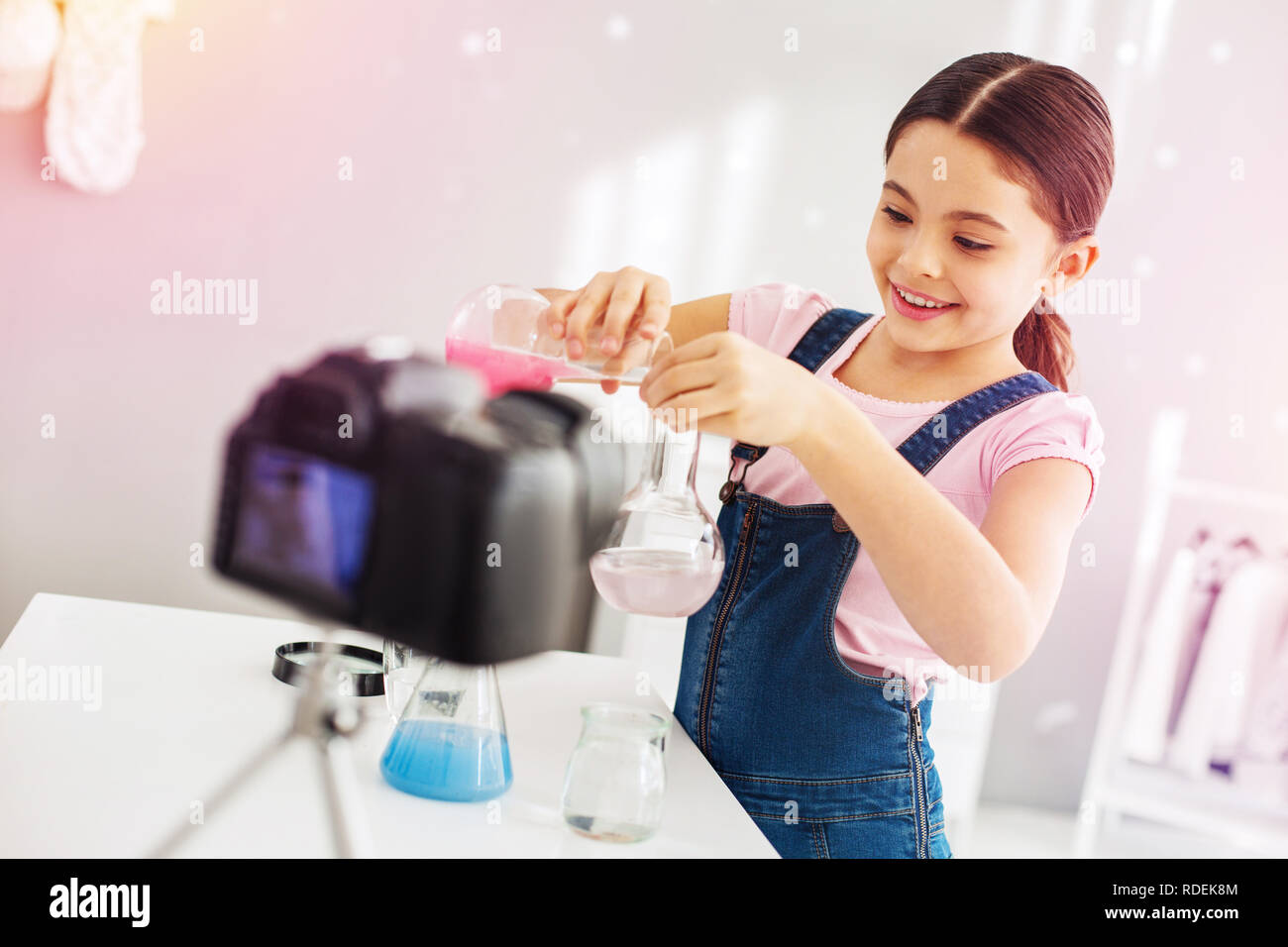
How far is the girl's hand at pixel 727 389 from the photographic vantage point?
2.21 ft

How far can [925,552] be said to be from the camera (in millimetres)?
769

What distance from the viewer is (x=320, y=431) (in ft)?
1.23

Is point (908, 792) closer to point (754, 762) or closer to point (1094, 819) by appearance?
point (754, 762)

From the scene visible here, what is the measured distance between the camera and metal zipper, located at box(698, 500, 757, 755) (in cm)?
107

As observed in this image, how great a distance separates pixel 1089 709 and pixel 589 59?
178cm

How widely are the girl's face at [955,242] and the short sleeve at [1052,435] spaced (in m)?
0.08

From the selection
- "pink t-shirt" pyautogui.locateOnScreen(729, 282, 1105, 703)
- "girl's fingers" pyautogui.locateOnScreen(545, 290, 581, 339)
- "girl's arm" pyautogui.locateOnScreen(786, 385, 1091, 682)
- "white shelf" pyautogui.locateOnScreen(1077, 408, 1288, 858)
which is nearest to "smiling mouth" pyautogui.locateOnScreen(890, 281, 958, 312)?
"pink t-shirt" pyautogui.locateOnScreen(729, 282, 1105, 703)

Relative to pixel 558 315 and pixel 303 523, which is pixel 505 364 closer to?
pixel 558 315

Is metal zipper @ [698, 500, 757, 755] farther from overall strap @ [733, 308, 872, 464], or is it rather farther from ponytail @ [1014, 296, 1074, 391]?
ponytail @ [1014, 296, 1074, 391]

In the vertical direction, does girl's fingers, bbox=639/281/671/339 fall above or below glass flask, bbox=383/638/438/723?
above

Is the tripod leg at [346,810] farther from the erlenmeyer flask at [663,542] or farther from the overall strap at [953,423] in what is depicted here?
the overall strap at [953,423]

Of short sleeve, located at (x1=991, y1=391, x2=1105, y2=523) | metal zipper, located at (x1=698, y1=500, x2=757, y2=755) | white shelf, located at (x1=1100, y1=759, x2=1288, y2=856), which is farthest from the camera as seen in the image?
white shelf, located at (x1=1100, y1=759, x2=1288, y2=856)
